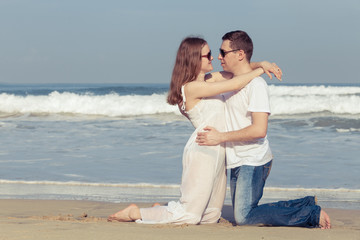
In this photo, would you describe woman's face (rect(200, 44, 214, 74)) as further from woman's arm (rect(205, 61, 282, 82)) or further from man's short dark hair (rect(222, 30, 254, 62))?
woman's arm (rect(205, 61, 282, 82))

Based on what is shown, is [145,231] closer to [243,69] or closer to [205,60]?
[205,60]

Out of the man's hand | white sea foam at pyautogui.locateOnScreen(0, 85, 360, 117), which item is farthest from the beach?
white sea foam at pyautogui.locateOnScreen(0, 85, 360, 117)

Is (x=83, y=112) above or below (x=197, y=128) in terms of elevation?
below

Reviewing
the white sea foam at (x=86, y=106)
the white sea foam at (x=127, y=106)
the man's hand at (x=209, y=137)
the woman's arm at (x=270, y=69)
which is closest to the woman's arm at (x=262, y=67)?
the woman's arm at (x=270, y=69)

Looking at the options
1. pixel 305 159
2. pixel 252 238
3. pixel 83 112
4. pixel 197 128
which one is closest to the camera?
pixel 252 238

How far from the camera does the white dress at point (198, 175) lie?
13.4 feet

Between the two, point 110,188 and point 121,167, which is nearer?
point 110,188

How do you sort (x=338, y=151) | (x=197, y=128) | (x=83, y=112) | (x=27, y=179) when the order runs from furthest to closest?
(x=83, y=112) → (x=338, y=151) → (x=27, y=179) → (x=197, y=128)

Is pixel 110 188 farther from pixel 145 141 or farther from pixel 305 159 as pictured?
pixel 145 141

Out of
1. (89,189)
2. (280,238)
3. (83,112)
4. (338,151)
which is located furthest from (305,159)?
(83,112)

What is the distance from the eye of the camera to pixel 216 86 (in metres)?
3.95

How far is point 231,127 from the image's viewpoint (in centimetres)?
420

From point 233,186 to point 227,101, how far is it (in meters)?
0.73

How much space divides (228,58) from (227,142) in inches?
27.9
